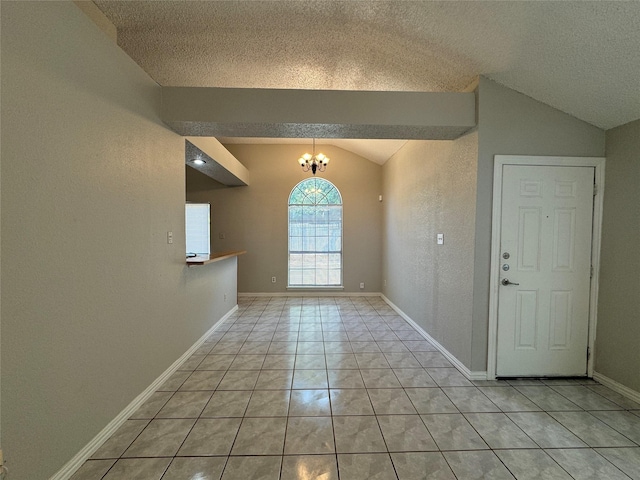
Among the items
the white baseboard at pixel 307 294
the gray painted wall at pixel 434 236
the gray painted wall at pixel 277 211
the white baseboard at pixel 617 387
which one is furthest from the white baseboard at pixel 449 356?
the gray painted wall at pixel 277 211

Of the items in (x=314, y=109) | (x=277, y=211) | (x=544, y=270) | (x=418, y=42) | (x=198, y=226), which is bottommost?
(x=544, y=270)

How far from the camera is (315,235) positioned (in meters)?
6.09

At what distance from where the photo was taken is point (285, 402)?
2193mm

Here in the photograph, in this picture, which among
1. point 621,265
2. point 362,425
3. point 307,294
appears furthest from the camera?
point 307,294

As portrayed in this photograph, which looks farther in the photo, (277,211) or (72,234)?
(277,211)

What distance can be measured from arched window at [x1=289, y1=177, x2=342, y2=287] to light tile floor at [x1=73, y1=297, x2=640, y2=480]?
3033 mm

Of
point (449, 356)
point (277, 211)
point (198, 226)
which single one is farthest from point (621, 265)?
point (198, 226)

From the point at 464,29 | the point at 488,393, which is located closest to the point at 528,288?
the point at 488,393

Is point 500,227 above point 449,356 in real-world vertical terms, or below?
above

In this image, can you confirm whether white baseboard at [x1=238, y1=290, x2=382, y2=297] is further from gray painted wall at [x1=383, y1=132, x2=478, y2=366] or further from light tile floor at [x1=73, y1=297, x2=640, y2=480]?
light tile floor at [x1=73, y1=297, x2=640, y2=480]

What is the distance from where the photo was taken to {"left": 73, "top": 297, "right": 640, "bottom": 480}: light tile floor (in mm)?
1587

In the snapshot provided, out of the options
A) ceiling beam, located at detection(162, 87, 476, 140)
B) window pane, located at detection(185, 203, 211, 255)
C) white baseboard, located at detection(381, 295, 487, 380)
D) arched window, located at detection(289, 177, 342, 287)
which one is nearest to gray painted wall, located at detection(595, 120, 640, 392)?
white baseboard, located at detection(381, 295, 487, 380)

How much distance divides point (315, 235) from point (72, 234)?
4.72 metres

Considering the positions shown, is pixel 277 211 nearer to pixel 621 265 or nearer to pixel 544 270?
pixel 544 270
